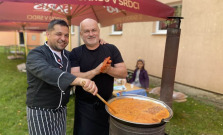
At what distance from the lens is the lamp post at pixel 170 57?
3.02 meters

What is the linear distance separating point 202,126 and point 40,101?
3607 mm

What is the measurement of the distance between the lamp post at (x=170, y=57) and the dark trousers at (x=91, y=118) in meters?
1.49

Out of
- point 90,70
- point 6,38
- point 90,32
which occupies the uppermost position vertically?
point 6,38

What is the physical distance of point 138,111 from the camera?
6.35 ft

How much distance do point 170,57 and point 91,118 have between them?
181cm

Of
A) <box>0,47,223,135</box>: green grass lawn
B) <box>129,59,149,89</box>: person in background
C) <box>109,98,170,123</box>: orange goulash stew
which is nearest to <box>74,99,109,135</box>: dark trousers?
<box>109,98,170,123</box>: orange goulash stew

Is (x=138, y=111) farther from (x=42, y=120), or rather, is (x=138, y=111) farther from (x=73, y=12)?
(x=73, y=12)

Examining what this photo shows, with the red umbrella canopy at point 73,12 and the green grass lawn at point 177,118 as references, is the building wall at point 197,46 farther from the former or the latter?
the red umbrella canopy at point 73,12

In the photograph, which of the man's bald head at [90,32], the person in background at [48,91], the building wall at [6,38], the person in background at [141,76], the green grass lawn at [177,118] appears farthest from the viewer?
the building wall at [6,38]

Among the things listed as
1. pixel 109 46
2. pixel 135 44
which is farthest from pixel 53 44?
pixel 135 44

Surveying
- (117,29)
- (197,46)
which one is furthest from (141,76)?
(117,29)

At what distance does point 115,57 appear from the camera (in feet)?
A: 7.73

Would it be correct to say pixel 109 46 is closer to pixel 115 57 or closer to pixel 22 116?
pixel 115 57

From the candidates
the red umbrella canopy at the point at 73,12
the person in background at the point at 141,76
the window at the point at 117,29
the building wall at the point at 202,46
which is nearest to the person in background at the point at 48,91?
the red umbrella canopy at the point at 73,12
